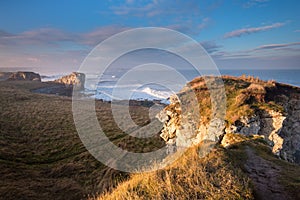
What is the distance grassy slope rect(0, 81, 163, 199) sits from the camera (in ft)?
51.1

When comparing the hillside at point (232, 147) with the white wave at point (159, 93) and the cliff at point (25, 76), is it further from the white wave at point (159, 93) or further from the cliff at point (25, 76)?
the cliff at point (25, 76)

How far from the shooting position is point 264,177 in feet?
22.0

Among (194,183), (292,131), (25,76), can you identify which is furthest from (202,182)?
(25,76)

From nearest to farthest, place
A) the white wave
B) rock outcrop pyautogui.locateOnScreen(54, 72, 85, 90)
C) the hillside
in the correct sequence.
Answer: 1. the hillside
2. the white wave
3. rock outcrop pyautogui.locateOnScreen(54, 72, 85, 90)

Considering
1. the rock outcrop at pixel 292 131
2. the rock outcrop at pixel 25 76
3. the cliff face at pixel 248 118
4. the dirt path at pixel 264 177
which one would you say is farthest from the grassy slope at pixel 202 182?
the rock outcrop at pixel 25 76

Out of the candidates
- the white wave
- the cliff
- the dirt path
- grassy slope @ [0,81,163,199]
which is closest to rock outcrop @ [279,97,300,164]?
the dirt path

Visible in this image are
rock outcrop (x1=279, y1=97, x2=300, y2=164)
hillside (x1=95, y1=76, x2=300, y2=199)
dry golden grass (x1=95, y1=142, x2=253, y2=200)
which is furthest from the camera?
rock outcrop (x1=279, y1=97, x2=300, y2=164)

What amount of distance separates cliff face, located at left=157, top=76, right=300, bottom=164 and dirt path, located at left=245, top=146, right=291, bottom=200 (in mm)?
3877

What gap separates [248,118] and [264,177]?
8.99 m

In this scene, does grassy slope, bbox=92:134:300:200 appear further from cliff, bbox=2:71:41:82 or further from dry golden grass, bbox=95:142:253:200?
cliff, bbox=2:71:41:82

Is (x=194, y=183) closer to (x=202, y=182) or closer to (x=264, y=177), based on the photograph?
(x=202, y=182)

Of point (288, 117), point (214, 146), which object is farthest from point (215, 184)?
point (288, 117)

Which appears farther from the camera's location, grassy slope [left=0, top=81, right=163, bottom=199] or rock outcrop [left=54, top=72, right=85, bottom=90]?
rock outcrop [left=54, top=72, right=85, bottom=90]

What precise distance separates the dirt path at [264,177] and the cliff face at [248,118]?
3.88 m
